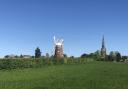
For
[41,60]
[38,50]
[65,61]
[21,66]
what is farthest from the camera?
[38,50]

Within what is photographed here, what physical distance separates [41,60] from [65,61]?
23.5 metres

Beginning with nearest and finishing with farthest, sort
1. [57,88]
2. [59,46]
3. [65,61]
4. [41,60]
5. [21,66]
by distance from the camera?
[57,88] < [21,66] < [41,60] < [65,61] < [59,46]

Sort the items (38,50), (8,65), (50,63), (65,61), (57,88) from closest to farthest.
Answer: (57,88)
(8,65)
(50,63)
(65,61)
(38,50)

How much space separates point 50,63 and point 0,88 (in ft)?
232

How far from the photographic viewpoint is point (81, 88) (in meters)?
25.3

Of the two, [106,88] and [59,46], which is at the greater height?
[59,46]

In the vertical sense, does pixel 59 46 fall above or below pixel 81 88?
above

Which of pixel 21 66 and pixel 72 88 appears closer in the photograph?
pixel 72 88

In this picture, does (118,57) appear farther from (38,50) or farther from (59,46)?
(59,46)

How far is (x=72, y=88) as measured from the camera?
2517cm

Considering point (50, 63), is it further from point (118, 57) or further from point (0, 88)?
point (118, 57)

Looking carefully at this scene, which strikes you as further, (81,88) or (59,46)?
(59,46)

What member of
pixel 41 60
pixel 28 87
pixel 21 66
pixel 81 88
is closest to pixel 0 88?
pixel 28 87

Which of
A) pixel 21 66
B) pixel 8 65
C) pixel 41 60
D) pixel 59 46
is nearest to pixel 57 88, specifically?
pixel 8 65
